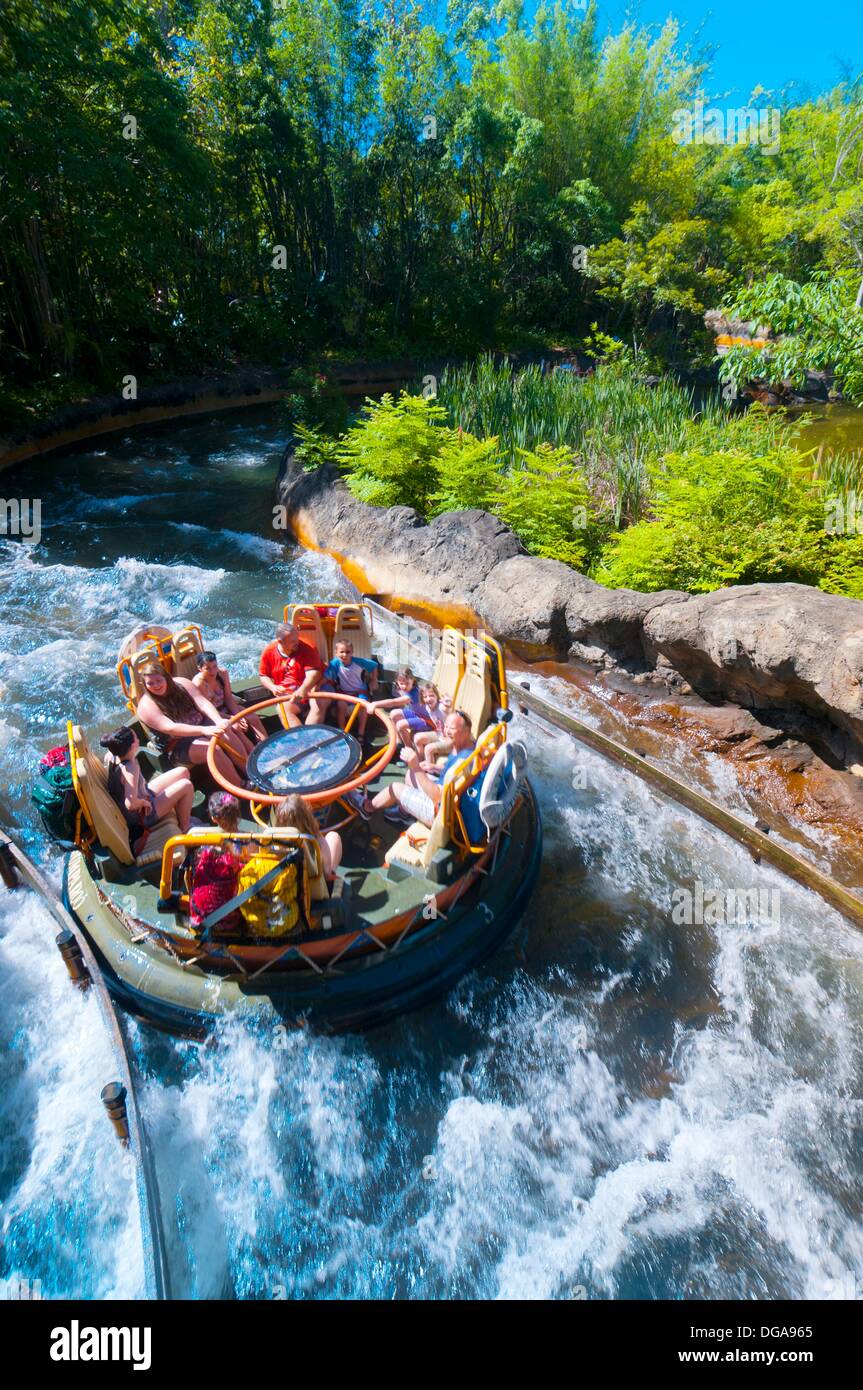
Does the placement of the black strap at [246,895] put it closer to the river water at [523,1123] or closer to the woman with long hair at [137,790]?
the river water at [523,1123]

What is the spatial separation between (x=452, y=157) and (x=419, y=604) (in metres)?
23.3

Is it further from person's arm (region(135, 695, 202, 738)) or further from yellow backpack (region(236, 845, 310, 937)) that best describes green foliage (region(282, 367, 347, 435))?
yellow backpack (region(236, 845, 310, 937))

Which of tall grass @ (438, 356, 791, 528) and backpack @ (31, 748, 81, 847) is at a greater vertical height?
tall grass @ (438, 356, 791, 528)

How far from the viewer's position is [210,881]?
360 cm

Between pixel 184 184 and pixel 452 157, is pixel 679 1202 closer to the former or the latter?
pixel 184 184

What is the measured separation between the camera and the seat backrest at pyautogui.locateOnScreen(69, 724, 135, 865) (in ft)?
12.4

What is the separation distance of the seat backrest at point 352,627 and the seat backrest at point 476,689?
47.4 inches

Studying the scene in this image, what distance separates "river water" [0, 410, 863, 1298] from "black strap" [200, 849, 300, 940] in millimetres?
757

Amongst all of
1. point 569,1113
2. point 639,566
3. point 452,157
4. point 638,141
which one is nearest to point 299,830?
point 569,1113

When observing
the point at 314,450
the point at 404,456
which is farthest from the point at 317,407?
the point at 404,456

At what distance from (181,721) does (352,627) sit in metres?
1.74

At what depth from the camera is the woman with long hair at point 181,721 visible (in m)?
4.89

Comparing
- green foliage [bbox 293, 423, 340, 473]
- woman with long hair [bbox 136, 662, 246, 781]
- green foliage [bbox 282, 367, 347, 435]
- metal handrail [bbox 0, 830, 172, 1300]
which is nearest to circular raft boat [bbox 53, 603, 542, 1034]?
woman with long hair [bbox 136, 662, 246, 781]

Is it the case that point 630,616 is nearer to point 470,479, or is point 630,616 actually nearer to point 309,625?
point 309,625
